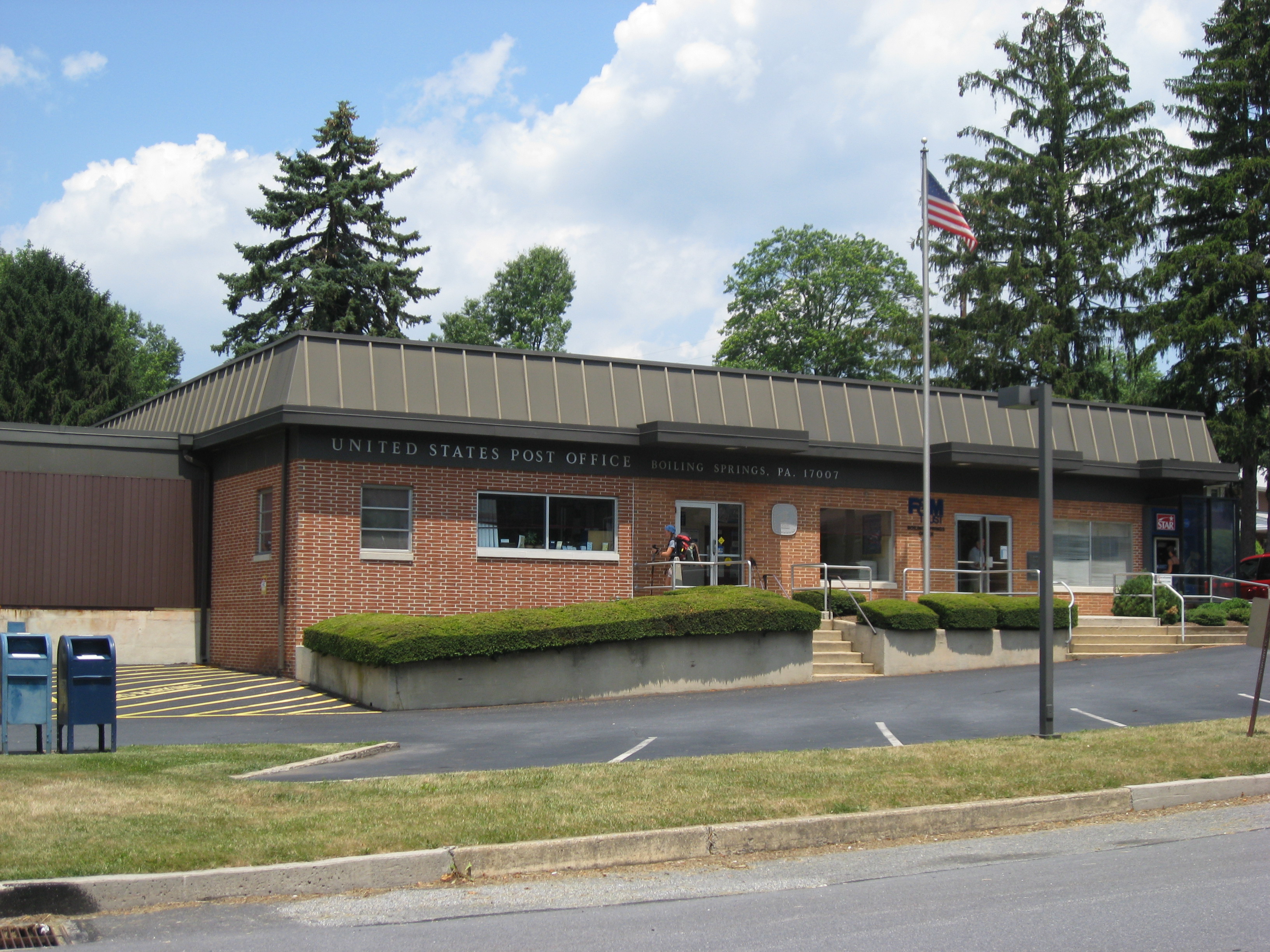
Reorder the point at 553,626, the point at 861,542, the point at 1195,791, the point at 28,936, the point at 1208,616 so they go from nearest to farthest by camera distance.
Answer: the point at 28,936
the point at 1195,791
the point at 553,626
the point at 1208,616
the point at 861,542

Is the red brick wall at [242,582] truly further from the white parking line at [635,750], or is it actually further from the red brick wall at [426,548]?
the white parking line at [635,750]

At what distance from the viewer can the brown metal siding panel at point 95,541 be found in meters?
22.4

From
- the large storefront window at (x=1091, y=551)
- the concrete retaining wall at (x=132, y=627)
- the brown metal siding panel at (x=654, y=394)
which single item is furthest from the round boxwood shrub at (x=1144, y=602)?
the concrete retaining wall at (x=132, y=627)

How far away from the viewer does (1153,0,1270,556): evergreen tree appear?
3719 cm

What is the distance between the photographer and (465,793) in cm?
1034

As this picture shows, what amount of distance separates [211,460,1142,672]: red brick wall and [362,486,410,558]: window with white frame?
185 millimetres

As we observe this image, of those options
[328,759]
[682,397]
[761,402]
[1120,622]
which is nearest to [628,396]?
[682,397]

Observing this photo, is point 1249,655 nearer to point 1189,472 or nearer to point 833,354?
point 1189,472

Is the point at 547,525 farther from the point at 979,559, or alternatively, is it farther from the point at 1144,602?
the point at 1144,602

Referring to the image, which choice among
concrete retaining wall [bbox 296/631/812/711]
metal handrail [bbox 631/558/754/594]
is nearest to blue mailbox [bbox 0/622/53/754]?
concrete retaining wall [bbox 296/631/812/711]

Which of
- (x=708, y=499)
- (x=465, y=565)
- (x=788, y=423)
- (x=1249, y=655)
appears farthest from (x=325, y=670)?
(x=1249, y=655)

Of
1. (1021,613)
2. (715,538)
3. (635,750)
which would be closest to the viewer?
(635,750)

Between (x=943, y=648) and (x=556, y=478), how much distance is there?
309 inches

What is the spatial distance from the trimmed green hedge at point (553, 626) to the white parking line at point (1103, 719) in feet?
17.3
